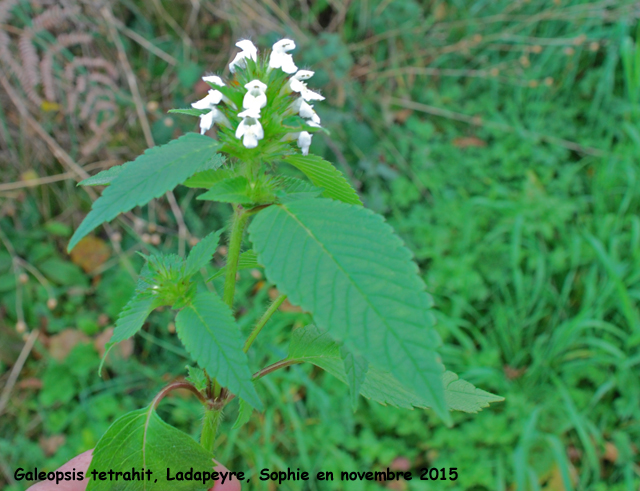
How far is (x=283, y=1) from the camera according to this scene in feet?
9.34

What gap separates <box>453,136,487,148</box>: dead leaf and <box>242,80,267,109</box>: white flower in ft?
8.29

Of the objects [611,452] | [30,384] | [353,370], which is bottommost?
[611,452]

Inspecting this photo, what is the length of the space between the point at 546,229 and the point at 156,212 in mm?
2107

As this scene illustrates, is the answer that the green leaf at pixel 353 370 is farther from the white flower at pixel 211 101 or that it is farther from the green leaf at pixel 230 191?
the white flower at pixel 211 101

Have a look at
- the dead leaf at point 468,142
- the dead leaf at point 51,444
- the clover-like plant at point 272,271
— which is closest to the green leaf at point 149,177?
the clover-like plant at point 272,271

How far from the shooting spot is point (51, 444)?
2.08 metres

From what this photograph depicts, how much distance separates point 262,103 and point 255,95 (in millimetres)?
33

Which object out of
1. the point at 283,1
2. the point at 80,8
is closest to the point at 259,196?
the point at 80,8

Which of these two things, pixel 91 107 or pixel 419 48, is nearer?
pixel 91 107

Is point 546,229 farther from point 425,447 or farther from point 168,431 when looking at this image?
point 168,431

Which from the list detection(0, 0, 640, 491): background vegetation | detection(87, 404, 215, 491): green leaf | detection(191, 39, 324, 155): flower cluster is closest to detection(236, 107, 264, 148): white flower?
detection(191, 39, 324, 155): flower cluster

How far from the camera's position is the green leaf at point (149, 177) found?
0.56 m

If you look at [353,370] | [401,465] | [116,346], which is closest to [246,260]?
[353,370]

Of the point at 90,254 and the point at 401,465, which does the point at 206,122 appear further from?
the point at 90,254
